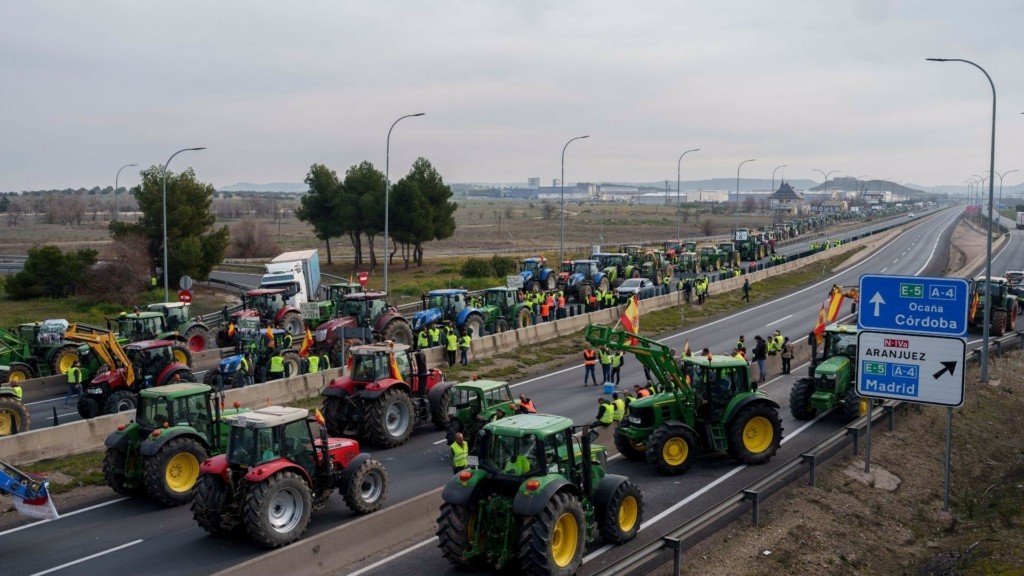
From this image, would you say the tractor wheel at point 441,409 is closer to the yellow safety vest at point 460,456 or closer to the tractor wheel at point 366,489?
the yellow safety vest at point 460,456

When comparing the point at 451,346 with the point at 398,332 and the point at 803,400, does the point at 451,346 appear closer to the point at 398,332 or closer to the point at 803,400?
the point at 398,332

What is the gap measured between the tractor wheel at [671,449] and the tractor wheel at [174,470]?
27.2ft

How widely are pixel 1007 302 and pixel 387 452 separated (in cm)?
2897

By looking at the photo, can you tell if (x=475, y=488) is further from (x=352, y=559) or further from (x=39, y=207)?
(x=39, y=207)

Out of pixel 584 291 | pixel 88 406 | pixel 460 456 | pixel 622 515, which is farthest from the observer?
pixel 584 291

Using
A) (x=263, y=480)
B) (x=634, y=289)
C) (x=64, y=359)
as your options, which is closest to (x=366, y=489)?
(x=263, y=480)

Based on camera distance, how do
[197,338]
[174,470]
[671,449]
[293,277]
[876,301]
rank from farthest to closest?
[293,277] → [197,338] → [671,449] → [174,470] → [876,301]

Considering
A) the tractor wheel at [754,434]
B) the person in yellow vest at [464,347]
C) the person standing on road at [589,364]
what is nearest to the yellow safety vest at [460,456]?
the tractor wheel at [754,434]

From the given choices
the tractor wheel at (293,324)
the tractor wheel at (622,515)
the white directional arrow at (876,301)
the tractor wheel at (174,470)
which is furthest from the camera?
the tractor wheel at (293,324)

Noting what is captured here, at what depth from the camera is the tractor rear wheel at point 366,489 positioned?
14.3 meters

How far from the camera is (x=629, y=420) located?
56.9 ft

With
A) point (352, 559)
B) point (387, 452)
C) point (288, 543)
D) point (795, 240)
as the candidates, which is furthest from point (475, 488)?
point (795, 240)

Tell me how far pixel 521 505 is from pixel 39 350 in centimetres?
2345

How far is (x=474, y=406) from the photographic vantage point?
61.2 ft
